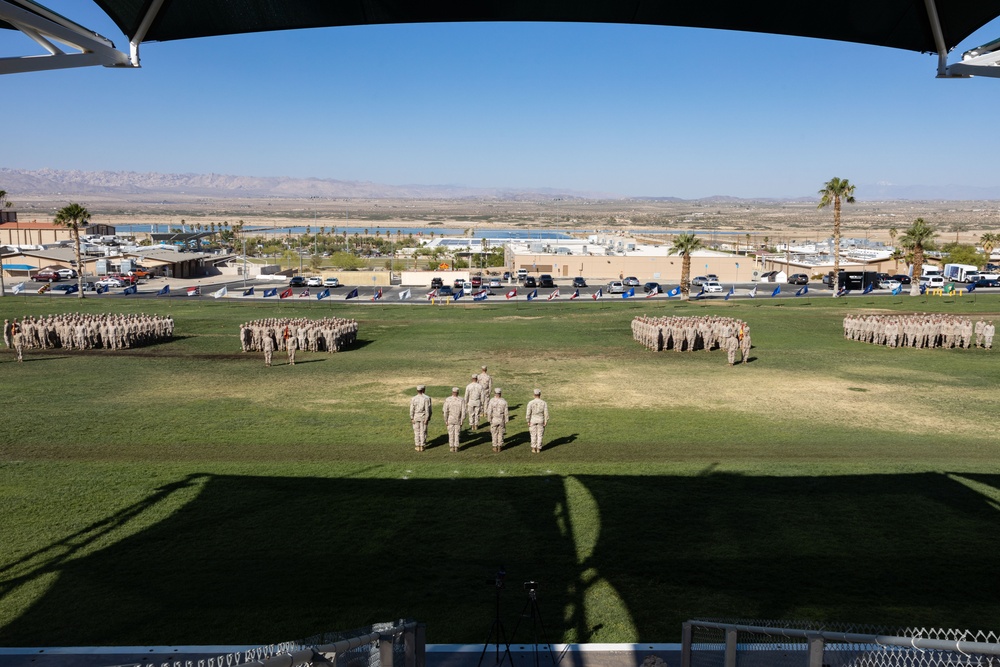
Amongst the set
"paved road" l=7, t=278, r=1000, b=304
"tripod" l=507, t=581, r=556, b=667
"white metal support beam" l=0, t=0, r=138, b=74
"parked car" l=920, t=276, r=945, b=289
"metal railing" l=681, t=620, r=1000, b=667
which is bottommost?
"paved road" l=7, t=278, r=1000, b=304

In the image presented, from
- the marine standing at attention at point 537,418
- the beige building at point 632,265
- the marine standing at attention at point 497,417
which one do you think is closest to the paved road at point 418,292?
the beige building at point 632,265

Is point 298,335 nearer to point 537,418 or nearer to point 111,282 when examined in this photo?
point 537,418

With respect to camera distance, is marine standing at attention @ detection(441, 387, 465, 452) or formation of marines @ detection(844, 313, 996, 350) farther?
formation of marines @ detection(844, 313, 996, 350)

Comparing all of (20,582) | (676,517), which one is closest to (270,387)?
(20,582)

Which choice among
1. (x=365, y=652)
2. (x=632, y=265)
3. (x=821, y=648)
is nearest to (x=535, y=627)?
(x=365, y=652)

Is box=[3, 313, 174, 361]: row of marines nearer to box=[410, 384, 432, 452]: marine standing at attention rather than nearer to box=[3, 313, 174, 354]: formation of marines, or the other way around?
box=[3, 313, 174, 354]: formation of marines

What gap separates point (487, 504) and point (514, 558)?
2047 mm

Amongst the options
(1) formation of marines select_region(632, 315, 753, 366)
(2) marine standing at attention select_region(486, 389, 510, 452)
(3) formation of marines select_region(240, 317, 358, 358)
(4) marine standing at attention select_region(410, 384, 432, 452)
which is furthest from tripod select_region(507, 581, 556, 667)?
(3) formation of marines select_region(240, 317, 358, 358)

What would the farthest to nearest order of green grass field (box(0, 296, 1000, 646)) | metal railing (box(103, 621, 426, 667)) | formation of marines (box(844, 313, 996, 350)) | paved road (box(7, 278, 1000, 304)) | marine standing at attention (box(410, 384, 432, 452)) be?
paved road (box(7, 278, 1000, 304)) → formation of marines (box(844, 313, 996, 350)) → marine standing at attention (box(410, 384, 432, 452)) → green grass field (box(0, 296, 1000, 646)) → metal railing (box(103, 621, 426, 667))

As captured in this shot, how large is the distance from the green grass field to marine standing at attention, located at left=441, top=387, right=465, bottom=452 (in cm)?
35

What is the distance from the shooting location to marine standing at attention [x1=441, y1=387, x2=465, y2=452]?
47.1ft

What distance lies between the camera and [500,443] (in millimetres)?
14523

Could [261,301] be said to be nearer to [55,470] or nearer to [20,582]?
[55,470]

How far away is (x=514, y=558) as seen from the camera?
366 inches
